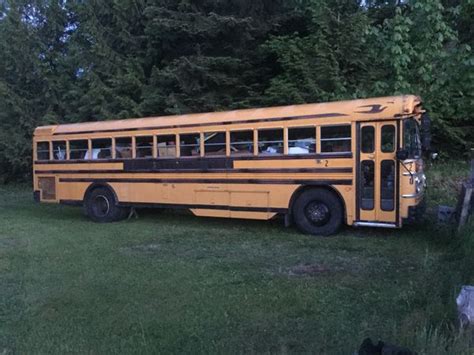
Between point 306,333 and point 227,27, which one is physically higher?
point 227,27

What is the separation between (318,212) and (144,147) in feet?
15.1

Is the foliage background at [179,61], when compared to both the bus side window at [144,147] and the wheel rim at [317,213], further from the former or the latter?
the bus side window at [144,147]

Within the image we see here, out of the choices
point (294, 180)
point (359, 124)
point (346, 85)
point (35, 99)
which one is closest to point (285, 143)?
point (294, 180)

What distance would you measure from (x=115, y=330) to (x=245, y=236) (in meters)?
5.93

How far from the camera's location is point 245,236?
11164 millimetres

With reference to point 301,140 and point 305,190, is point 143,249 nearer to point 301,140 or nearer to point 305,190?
point 305,190

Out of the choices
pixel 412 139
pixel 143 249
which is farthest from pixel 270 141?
pixel 143 249

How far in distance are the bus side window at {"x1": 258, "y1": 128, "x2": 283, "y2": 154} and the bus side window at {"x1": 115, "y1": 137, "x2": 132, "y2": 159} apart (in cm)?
357

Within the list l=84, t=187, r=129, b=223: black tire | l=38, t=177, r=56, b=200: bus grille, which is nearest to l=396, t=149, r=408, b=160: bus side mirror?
l=84, t=187, r=129, b=223: black tire

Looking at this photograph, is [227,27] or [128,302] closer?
[128,302]

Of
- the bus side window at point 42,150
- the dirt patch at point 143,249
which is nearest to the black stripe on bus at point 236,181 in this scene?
→ the bus side window at point 42,150

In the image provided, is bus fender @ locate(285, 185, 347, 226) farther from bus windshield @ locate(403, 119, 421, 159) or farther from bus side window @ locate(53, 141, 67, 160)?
bus side window @ locate(53, 141, 67, 160)

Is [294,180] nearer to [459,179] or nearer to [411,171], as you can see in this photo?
[411,171]

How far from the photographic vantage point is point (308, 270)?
7961 mm
